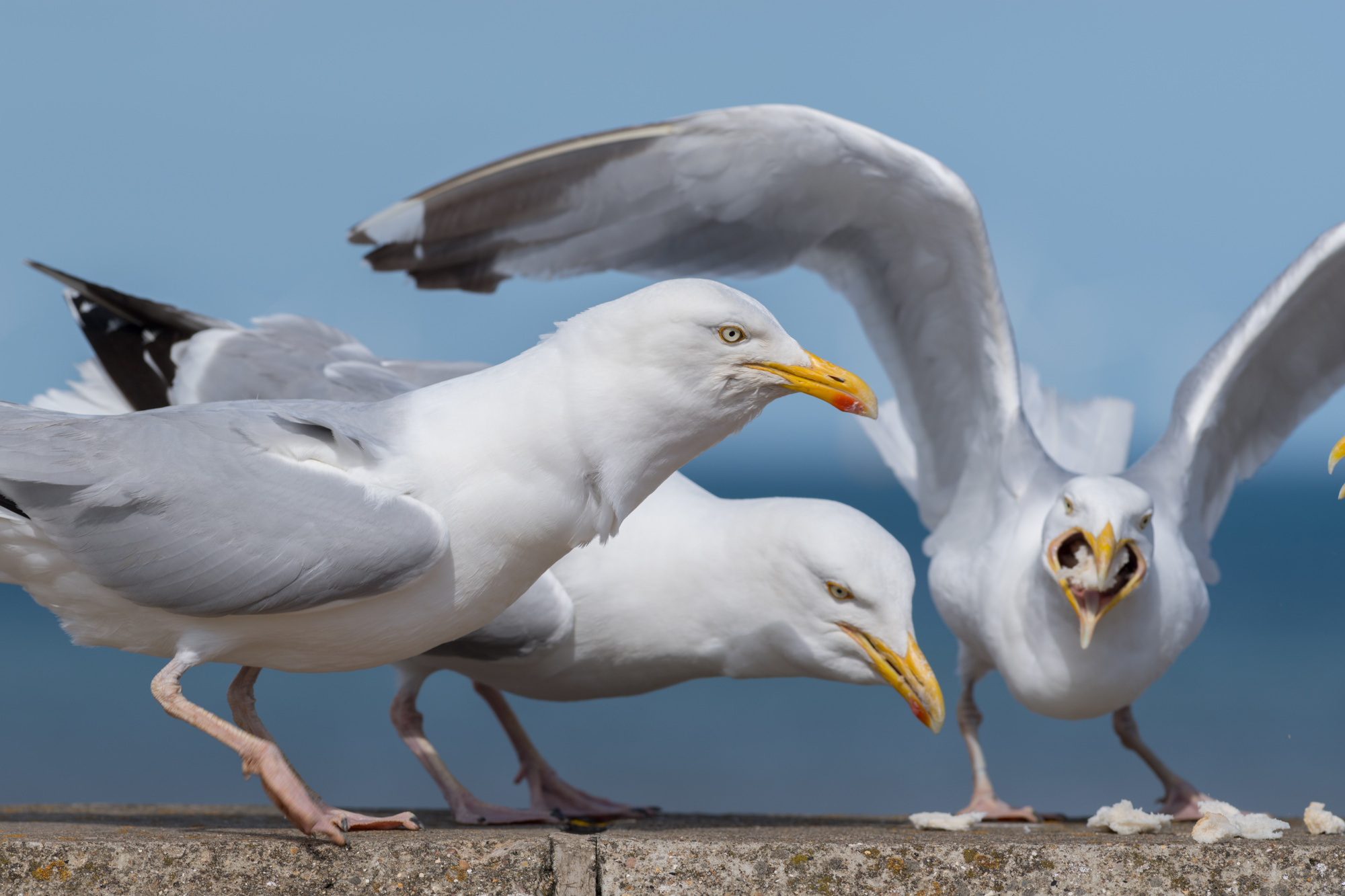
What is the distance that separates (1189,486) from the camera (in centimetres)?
473

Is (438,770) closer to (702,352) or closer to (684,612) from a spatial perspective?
(684,612)

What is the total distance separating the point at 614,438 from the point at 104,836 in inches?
46.4

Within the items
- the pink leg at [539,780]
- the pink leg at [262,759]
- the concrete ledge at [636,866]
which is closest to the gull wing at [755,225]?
the pink leg at [539,780]

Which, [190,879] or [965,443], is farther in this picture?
[965,443]

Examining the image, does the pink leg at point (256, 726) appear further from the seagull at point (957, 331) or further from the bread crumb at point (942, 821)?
the seagull at point (957, 331)

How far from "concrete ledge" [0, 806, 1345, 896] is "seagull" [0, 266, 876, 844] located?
11 centimetres

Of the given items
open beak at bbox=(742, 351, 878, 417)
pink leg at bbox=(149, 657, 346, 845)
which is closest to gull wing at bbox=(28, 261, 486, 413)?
pink leg at bbox=(149, 657, 346, 845)

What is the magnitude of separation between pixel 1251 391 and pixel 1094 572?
164 centimetres

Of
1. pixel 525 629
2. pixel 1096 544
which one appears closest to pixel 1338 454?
pixel 1096 544

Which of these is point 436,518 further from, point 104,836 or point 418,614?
point 104,836

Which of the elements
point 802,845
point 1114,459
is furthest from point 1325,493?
point 802,845

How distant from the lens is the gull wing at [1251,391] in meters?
4.40

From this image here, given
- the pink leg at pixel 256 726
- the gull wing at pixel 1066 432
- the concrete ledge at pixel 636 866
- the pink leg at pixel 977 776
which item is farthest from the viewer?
the gull wing at pixel 1066 432

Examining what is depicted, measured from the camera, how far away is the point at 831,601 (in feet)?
11.2
